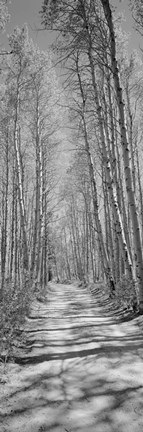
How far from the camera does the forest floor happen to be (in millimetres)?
2421

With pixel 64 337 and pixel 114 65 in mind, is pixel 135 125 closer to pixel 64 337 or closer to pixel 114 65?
pixel 114 65

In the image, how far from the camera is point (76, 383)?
3148 millimetres

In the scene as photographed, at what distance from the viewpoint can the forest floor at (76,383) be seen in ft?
7.94

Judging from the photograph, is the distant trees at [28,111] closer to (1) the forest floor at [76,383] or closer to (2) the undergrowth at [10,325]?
(2) the undergrowth at [10,325]

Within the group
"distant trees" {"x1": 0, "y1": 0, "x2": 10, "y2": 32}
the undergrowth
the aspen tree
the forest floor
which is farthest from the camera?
"distant trees" {"x1": 0, "y1": 0, "x2": 10, "y2": 32}

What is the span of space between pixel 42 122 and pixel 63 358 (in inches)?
446

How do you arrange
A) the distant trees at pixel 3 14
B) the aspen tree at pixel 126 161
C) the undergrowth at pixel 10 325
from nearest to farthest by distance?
the undergrowth at pixel 10 325 < the aspen tree at pixel 126 161 < the distant trees at pixel 3 14

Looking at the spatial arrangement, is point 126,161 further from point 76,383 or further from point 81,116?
point 81,116

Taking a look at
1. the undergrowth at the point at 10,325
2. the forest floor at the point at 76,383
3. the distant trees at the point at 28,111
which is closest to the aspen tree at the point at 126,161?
the forest floor at the point at 76,383

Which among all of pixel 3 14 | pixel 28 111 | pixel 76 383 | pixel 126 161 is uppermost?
pixel 28 111

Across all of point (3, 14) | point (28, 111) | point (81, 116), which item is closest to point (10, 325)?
point (3, 14)

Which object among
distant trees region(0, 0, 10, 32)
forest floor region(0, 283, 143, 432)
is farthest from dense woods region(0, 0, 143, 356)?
forest floor region(0, 283, 143, 432)

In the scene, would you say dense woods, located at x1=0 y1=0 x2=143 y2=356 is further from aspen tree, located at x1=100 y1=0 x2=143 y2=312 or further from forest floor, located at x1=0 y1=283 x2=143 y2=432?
forest floor, located at x1=0 y1=283 x2=143 y2=432

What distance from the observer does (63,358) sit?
392 cm
